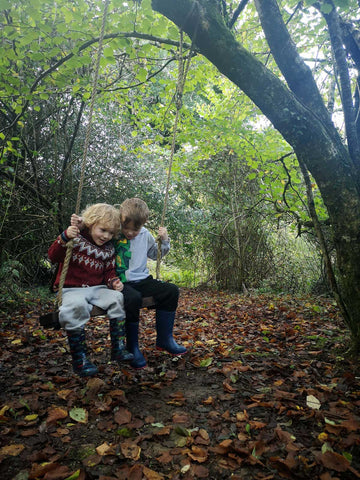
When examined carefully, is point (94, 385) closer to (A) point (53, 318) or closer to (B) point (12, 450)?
(A) point (53, 318)

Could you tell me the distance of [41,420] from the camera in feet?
6.37

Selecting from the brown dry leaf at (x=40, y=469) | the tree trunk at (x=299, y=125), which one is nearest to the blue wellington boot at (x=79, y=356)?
the brown dry leaf at (x=40, y=469)

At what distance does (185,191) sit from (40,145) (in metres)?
4.31

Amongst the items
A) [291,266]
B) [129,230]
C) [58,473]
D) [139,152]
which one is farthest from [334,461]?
[139,152]

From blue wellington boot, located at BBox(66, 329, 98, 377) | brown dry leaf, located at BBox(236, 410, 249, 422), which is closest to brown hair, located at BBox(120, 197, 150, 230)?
blue wellington boot, located at BBox(66, 329, 98, 377)

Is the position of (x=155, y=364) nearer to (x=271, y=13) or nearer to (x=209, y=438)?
(x=209, y=438)

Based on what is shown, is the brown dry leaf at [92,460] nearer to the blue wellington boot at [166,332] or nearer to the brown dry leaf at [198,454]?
the brown dry leaf at [198,454]

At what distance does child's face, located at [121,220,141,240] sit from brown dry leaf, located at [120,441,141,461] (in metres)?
1.57

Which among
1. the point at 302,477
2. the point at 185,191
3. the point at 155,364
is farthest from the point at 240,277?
the point at 302,477

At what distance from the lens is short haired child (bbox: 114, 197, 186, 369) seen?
2691 mm

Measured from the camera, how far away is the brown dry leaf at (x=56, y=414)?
191cm

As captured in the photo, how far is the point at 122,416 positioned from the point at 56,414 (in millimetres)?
406

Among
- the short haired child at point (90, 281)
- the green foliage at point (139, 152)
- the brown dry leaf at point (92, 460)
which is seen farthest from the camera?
the green foliage at point (139, 152)

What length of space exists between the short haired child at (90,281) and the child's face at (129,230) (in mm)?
152
